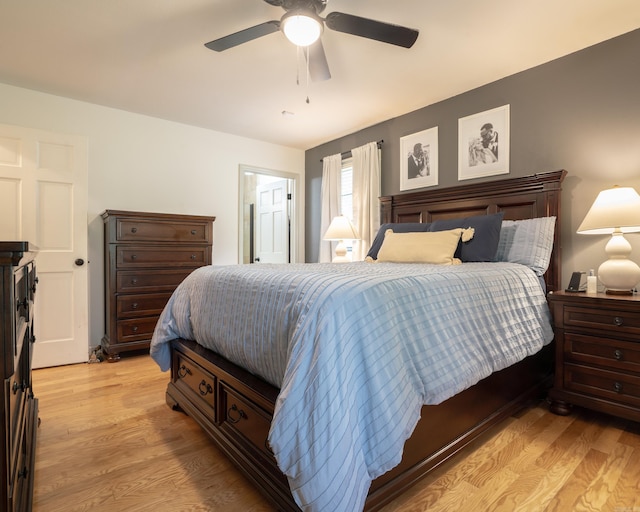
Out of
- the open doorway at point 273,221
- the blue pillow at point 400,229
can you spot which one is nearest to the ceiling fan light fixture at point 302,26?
the blue pillow at point 400,229

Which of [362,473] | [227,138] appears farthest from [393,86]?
[362,473]

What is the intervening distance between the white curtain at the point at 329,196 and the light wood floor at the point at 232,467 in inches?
108

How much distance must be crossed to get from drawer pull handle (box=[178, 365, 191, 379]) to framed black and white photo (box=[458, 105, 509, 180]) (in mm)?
2799

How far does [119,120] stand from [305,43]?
260cm

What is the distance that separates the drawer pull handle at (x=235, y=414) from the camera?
150cm

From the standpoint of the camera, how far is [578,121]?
8.45 ft

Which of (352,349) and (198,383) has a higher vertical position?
(352,349)

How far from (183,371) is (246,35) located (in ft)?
6.55

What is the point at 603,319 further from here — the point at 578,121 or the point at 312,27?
the point at 312,27

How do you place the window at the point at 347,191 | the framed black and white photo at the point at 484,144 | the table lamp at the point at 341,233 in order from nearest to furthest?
the framed black and white photo at the point at 484,144
the table lamp at the point at 341,233
the window at the point at 347,191

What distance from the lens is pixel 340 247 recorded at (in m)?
3.93

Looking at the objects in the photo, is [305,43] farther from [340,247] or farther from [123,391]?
[123,391]

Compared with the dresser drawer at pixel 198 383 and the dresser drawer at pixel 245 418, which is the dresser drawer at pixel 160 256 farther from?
the dresser drawer at pixel 245 418

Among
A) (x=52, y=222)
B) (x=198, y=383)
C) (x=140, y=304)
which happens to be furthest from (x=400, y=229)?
(x=52, y=222)
